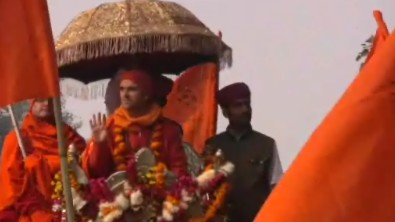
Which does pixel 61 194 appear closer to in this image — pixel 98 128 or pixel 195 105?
pixel 98 128

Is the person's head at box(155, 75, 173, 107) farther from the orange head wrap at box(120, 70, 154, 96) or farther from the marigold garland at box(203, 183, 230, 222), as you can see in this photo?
the marigold garland at box(203, 183, 230, 222)

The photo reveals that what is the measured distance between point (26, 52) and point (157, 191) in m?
2.71

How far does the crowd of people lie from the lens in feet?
27.7

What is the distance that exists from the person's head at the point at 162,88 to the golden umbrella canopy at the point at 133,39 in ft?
0.45

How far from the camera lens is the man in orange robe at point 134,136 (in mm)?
8320

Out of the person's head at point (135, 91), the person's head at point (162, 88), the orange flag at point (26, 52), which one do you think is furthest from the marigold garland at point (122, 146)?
the orange flag at point (26, 52)

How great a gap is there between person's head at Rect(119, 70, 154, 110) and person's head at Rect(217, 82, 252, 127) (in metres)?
0.73

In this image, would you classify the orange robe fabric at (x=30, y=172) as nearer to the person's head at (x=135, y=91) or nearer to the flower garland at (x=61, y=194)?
the flower garland at (x=61, y=194)

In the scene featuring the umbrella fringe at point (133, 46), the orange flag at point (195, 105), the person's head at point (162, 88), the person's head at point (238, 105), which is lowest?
the orange flag at point (195, 105)


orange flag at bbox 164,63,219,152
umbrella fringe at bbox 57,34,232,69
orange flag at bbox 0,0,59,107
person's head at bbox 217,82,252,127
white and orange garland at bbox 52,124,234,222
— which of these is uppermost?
orange flag at bbox 0,0,59,107

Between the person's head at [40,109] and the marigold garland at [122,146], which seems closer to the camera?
the marigold garland at [122,146]

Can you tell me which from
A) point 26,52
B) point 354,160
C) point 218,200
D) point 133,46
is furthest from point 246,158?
point 354,160

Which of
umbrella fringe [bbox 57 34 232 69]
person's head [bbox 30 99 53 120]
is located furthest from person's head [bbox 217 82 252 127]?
person's head [bbox 30 99 53 120]

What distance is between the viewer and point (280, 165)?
29.5 feet
